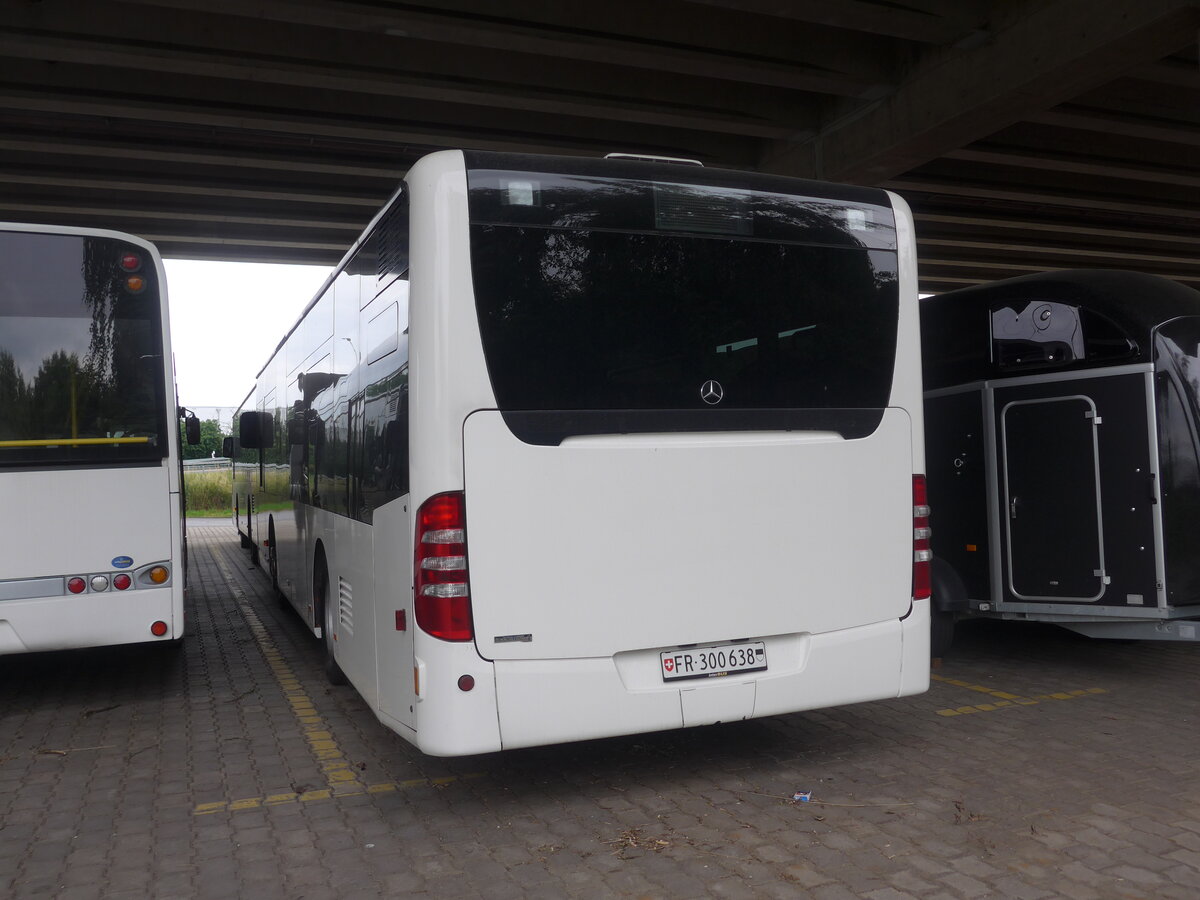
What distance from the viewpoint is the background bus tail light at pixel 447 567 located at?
15.3 feet

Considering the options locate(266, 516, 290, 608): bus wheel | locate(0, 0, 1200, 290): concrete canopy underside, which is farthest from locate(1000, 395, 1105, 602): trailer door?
locate(266, 516, 290, 608): bus wheel

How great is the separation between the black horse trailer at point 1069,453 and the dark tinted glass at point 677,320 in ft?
8.35

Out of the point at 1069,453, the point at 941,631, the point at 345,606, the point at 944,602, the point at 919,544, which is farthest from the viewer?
the point at 941,631

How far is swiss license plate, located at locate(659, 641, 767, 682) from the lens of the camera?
505 cm

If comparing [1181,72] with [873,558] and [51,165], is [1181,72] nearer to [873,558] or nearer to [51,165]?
[873,558]

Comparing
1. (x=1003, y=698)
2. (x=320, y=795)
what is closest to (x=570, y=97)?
(x=1003, y=698)

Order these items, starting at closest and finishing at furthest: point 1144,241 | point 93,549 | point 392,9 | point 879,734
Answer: point 879,734
point 93,549
point 392,9
point 1144,241

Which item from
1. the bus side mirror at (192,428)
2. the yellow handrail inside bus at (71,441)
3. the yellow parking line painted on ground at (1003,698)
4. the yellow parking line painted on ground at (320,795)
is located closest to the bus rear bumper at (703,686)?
the yellow parking line painted on ground at (320,795)

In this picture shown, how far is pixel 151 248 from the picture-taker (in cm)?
752

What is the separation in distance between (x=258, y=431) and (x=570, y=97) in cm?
539

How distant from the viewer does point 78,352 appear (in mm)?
7199

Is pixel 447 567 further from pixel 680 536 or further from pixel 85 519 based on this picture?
pixel 85 519

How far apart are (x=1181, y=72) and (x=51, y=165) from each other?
48.2ft

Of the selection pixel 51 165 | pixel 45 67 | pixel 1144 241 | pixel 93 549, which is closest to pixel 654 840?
pixel 93 549
